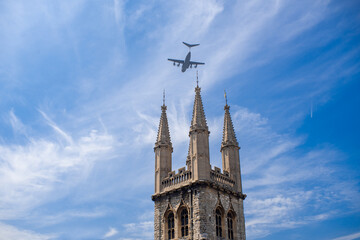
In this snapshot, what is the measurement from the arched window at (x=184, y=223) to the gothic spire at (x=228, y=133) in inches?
402

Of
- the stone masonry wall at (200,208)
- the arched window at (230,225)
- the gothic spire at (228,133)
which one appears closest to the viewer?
the stone masonry wall at (200,208)

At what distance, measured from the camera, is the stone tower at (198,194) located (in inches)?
1470

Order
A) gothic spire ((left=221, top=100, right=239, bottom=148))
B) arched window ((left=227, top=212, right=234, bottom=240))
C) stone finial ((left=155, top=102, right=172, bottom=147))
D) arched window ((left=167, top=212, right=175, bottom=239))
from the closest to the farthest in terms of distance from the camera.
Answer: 1. arched window ((left=167, top=212, right=175, bottom=239))
2. arched window ((left=227, top=212, right=234, bottom=240))
3. stone finial ((left=155, top=102, right=172, bottom=147))
4. gothic spire ((left=221, top=100, right=239, bottom=148))

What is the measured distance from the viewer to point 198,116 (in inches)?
1676

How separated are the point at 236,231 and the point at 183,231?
5865 mm

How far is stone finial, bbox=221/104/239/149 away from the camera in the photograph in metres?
45.0

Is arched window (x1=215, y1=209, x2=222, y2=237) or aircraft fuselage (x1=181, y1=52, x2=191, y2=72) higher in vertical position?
aircraft fuselage (x1=181, y1=52, x2=191, y2=72)

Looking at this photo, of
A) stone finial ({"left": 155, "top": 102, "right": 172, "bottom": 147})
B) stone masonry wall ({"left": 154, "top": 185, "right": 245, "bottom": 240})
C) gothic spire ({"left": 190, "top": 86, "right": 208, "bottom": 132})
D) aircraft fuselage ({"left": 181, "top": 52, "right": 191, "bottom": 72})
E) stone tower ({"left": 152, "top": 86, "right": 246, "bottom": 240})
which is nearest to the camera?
stone masonry wall ({"left": 154, "top": 185, "right": 245, "bottom": 240})

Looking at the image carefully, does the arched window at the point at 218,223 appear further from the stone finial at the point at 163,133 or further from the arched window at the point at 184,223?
the stone finial at the point at 163,133

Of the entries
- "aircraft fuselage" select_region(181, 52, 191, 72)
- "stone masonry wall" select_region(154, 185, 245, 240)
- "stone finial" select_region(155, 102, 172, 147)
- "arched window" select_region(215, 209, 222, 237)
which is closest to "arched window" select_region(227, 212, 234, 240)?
"stone masonry wall" select_region(154, 185, 245, 240)

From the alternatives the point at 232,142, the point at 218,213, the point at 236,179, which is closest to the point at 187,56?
the point at 232,142

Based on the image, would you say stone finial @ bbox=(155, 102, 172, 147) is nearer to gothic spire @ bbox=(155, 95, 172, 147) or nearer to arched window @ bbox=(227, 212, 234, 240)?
gothic spire @ bbox=(155, 95, 172, 147)

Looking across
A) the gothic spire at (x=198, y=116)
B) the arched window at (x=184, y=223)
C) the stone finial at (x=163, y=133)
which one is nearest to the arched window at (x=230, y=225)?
the arched window at (x=184, y=223)

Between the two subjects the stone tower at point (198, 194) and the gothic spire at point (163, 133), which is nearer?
the stone tower at point (198, 194)
